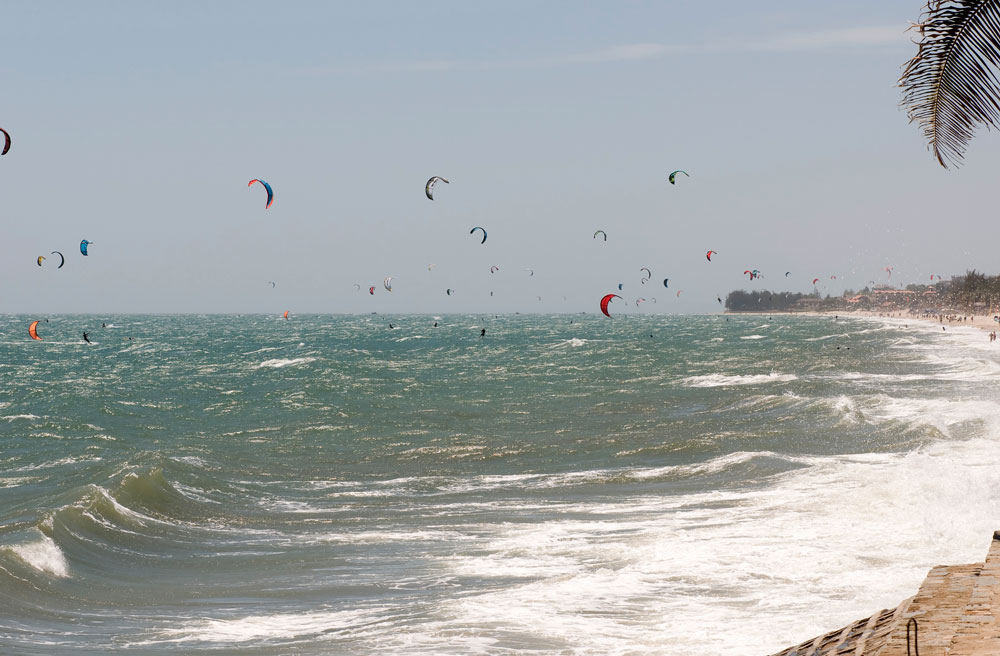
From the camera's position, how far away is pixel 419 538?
1411cm

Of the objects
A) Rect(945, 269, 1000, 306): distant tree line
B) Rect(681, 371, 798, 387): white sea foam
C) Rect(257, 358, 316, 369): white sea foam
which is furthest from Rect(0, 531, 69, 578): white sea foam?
Rect(945, 269, 1000, 306): distant tree line

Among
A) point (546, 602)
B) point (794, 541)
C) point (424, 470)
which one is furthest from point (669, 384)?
point (546, 602)

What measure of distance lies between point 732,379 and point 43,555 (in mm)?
34343

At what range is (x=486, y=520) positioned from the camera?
603 inches

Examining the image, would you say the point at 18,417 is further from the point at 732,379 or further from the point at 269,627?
the point at 732,379

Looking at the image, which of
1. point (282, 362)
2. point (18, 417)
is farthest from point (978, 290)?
point (18, 417)

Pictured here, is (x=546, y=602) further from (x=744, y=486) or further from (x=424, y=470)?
(x=424, y=470)

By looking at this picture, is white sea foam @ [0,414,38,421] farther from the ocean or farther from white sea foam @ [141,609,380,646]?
white sea foam @ [141,609,380,646]

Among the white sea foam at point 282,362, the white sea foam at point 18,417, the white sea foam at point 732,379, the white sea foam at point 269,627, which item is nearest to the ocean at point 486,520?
the white sea foam at point 269,627

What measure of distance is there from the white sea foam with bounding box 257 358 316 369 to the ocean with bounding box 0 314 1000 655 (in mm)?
23640

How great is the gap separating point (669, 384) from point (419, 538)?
29202 mm

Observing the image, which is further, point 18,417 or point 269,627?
point 18,417

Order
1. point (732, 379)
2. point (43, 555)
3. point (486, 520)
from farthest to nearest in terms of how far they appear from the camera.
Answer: point (732, 379)
point (486, 520)
point (43, 555)

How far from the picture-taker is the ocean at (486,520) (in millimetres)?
10117
